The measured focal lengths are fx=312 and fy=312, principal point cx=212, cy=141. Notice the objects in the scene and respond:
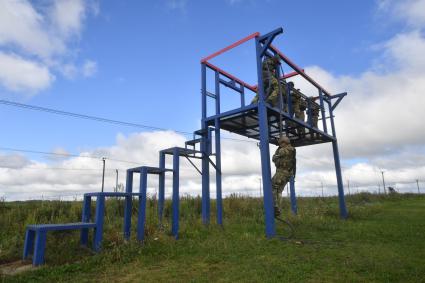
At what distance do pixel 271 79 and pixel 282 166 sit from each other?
2.52 m

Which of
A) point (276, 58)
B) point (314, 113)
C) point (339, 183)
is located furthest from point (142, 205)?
point (339, 183)

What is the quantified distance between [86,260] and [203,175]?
410 cm

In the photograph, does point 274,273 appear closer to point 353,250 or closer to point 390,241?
point 353,250

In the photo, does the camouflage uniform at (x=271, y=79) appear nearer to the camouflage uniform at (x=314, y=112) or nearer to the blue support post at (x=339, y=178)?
the camouflage uniform at (x=314, y=112)

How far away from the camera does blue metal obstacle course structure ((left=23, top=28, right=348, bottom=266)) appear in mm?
5883

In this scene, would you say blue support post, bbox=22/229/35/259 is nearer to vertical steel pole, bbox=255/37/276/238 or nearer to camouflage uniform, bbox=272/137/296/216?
vertical steel pole, bbox=255/37/276/238

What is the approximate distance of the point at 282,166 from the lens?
8.07 m

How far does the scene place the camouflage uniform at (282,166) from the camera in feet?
26.1

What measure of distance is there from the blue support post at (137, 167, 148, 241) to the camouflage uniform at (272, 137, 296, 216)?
323cm

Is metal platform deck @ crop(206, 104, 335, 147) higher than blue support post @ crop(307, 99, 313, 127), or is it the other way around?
blue support post @ crop(307, 99, 313, 127)

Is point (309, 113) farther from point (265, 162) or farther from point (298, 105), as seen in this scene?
point (265, 162)

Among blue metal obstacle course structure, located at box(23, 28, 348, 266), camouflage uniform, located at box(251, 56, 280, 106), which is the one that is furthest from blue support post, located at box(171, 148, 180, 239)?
camouflage uniform, located at box(251, 56, 280, 106)

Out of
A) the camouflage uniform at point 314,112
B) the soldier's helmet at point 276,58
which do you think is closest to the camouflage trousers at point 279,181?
the soldier's helmet at point 276,58

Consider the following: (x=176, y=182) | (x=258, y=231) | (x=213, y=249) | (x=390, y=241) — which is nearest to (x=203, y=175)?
(x=176, y=182)
